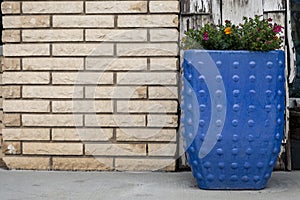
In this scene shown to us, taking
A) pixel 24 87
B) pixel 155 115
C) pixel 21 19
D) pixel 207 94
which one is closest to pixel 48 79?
pixel 24 87

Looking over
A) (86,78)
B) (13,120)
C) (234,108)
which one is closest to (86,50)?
(86,78)

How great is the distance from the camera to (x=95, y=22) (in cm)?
481

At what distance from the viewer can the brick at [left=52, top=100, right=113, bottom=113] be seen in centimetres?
482

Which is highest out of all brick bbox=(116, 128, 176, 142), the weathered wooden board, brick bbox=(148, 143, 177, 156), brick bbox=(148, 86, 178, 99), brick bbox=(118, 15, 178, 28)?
the weathered wooden board

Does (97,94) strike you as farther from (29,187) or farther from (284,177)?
(284,177)

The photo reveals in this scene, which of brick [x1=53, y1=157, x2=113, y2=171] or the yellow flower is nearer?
the yellow flower

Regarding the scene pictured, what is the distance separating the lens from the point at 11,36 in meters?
4.88

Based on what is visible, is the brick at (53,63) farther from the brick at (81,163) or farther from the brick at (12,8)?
the brick at (81,163)

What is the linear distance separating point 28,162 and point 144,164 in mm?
884

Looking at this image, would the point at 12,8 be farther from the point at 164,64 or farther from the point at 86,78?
the point at 164,64

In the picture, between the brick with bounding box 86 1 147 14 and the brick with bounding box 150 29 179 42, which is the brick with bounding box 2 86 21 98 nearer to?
the brick with bounding box 86 1 147 14

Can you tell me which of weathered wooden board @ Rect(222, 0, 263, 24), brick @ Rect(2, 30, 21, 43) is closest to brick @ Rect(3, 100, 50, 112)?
brick @ Rect(2, 30, 21, 43)

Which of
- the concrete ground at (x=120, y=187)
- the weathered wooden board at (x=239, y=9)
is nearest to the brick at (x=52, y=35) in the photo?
the concrete ground at (x=120, y=187)

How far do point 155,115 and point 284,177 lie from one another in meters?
1.04
